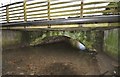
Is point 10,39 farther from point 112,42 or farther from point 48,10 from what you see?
point 112,42

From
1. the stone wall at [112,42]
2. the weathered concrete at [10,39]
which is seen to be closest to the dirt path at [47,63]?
the weathered concrete at [10,39]

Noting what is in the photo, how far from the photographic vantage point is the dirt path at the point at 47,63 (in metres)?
8.43

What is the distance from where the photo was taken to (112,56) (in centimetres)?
900

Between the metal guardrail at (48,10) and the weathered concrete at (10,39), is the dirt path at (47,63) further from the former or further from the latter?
the metal guardrail at (48,10)

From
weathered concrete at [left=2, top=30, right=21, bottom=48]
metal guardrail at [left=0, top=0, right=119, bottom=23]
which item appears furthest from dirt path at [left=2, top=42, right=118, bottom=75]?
metal guardrail at [left=0, top=0, right=119, bottom=23]

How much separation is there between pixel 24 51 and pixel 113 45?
5.83 meters

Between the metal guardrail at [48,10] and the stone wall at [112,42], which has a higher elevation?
the metal guardrail at [48,10]

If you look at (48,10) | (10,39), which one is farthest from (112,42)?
(10,39)

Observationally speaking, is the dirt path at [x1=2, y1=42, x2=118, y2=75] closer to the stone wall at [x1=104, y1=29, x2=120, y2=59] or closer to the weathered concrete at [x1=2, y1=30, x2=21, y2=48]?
the weathered concrete at [x1=2, y1=30, x2=21, y2=48]

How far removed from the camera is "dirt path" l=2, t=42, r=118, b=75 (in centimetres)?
843

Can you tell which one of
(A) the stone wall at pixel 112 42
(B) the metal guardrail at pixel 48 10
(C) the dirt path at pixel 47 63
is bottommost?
(C) the dirt path at pixel 47 63

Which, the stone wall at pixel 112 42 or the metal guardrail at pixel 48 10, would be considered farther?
the stone wall at pixel 112 42

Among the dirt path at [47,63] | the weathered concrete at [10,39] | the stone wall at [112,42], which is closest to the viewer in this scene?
the stone wall at [112,42]

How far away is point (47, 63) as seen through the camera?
963 cm
